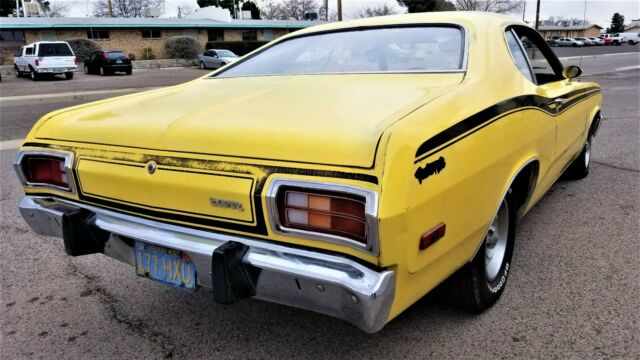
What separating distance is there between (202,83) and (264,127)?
1472mm

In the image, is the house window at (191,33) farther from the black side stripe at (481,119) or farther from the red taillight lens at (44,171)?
the black side stripe at (481,119)

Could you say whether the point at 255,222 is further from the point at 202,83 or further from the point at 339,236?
the point at 202,83

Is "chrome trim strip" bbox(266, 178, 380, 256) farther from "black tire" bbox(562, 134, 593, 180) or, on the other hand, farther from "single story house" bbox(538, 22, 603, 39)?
"single story house" bbox(538, 22, 603, 39)

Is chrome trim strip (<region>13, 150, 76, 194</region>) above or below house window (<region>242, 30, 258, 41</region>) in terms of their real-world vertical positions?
below

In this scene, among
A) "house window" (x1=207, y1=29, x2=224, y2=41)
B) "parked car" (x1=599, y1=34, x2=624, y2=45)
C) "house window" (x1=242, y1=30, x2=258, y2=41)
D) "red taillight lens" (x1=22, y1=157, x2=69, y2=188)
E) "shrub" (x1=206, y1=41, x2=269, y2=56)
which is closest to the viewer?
"red taillight lens" (x1=22, y1=157, x2=69, y2=188)

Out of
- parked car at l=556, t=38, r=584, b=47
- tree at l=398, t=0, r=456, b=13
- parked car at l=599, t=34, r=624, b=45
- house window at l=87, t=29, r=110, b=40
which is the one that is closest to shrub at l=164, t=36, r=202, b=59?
house window at l=87, t=29, r=110, b=40

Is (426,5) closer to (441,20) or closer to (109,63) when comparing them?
(109,63)

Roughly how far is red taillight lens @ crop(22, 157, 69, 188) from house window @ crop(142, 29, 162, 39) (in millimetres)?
39263

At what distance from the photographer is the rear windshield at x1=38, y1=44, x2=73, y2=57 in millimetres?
22891

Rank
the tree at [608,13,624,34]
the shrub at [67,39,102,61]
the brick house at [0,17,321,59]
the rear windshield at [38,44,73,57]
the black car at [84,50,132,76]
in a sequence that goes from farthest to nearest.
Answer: the tree at [608,13,624,34]
the brick house at [0,17,321,59]
the shrub at [67,39,102,61]
the black car at [84,50,132,76]
the rear windshield at [38,44,73,57]

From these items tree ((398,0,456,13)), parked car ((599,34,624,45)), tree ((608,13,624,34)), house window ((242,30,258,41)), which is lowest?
parked car ((599,34,624,45))

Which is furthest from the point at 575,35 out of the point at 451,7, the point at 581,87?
the point at 581,87

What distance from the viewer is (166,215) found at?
6.97 feet

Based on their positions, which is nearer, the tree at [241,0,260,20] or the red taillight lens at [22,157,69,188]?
the red taillight lens at [22,157,69,188]
